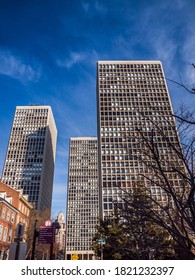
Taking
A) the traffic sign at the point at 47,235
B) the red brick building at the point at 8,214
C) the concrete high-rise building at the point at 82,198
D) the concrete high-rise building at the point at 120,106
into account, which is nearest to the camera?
the traffic sign at the point at 47,235

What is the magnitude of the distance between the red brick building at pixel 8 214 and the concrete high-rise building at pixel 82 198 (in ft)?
323

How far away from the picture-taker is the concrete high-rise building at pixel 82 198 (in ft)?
439

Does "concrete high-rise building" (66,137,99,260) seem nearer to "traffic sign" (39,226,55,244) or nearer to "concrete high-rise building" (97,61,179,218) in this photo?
"concrete high-rise building" (97,61,179,218)

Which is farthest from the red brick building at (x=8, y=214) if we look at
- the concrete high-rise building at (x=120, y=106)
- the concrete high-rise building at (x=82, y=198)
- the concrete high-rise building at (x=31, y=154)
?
the concrete high-rise building at (x=82, y=198)

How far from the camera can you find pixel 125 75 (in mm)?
98375

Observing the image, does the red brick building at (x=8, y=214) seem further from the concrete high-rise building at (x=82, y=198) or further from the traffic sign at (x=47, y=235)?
the concrete high-rise building at (x=82, y=198)

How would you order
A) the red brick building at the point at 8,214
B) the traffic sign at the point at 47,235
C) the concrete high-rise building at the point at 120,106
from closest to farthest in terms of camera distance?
the traffic sign at the point at 47,235
the red brick building at the point at 8,214
the concrete high-rise building at the point at 120,106

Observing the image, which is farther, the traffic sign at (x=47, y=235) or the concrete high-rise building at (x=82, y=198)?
the concrete high-rise building at (x=82, y=198)

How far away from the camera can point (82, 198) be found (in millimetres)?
151375

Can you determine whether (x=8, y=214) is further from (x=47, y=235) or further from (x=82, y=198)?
(x=82, y=198)

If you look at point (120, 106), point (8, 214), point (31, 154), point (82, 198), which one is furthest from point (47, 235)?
point (82, 198)

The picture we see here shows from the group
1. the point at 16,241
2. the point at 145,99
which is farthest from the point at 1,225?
the point at 145,99
